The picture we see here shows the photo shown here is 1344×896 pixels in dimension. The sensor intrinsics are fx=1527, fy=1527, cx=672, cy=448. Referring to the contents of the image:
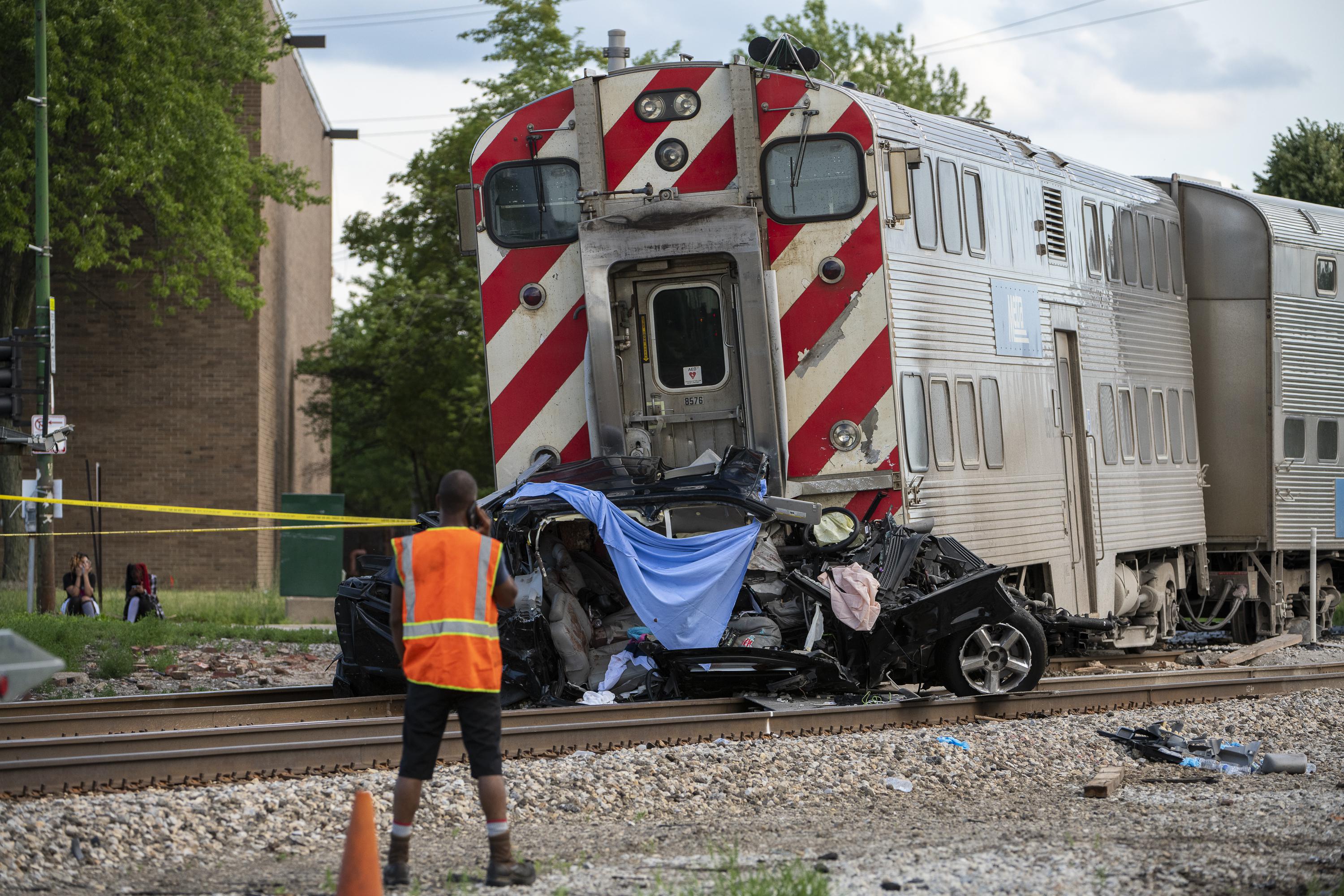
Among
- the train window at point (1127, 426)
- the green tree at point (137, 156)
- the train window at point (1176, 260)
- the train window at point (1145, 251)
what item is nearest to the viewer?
the train window at point (1127, 426)

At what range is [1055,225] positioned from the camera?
46.8 feet

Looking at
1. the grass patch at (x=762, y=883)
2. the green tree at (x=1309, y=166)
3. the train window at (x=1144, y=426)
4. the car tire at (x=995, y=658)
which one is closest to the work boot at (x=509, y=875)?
the grass patch at (x=762, y=883)

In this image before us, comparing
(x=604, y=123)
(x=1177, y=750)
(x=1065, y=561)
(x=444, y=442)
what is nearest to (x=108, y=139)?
(x=444, y=442)

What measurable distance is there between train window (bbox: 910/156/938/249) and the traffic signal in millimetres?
9692

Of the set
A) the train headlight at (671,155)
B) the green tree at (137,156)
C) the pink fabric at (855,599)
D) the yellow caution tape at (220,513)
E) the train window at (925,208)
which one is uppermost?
the green tree at (137,156)

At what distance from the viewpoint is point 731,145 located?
1116 centimetres

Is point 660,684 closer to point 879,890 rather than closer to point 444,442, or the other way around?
point 879,890

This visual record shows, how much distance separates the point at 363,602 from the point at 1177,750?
5.16m

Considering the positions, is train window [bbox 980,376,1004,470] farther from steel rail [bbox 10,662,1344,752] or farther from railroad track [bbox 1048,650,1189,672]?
steel rail [bbox 10,662,1344,752]

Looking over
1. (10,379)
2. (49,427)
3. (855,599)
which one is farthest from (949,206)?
(49,427)

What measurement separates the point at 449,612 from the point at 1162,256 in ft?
42.0

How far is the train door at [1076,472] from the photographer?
13945 mm

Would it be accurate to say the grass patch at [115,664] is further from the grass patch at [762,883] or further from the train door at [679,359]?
the grass patch at [762,883]

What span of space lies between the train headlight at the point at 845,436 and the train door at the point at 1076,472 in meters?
3.71
